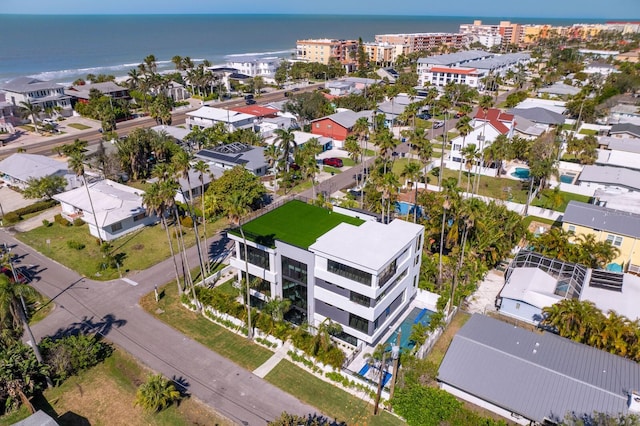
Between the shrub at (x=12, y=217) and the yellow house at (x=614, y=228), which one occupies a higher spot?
the yellow house at (x=614, y=228)

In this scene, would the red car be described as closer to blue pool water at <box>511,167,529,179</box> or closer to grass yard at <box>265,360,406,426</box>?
blue pool water at <box>511,167,529,179</box>

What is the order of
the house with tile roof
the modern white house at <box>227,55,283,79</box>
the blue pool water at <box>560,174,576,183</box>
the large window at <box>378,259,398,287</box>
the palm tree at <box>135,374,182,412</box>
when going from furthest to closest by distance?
the modern white house at <box>227,55,283,79</box> → the house with tile roof → the blue pool water at <box>560,174,576,183</box> → the large window at <box>378,259,398,287</box> → the palm tree at <box>135,374,182,412</box>

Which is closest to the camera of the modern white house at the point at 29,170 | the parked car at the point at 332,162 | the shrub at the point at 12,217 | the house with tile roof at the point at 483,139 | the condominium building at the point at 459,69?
the shrub at the point at 12,217

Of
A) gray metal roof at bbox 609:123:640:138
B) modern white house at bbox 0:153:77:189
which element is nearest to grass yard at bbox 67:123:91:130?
modern white house at bbox 0:153:77:189

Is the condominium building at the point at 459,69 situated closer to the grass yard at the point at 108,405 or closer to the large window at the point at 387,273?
the large window at the point at 387,273

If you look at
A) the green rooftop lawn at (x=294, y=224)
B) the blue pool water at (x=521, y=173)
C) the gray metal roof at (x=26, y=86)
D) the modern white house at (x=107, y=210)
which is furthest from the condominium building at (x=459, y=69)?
the green rooftop lawn at (x=294, y=224)

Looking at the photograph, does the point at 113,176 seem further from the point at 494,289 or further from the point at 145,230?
the point at 494,289
